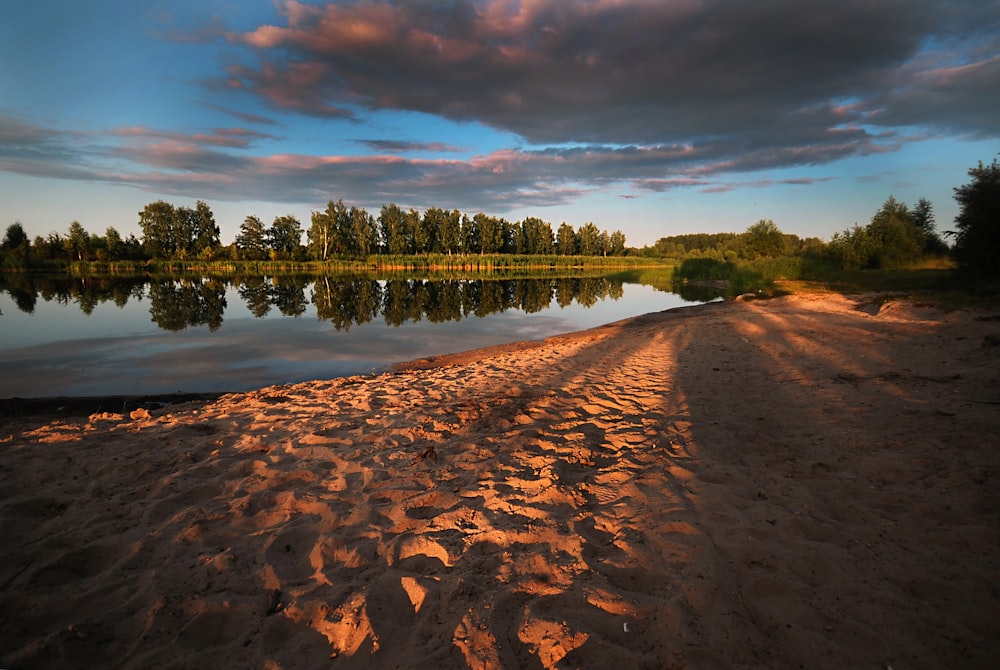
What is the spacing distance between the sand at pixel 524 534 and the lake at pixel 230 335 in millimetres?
5468

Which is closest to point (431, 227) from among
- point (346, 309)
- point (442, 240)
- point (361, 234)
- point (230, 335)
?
point (442, 240)

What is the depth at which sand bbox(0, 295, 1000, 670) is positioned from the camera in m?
2.41

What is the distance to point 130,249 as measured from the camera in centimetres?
8075

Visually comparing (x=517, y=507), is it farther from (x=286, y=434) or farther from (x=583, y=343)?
(x=583, y=343)

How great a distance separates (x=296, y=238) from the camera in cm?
10162

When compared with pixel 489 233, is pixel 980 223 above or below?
below

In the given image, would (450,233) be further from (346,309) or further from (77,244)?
(346,309)

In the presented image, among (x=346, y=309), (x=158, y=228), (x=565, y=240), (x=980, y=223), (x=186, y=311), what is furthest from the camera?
(x=565, y=240)

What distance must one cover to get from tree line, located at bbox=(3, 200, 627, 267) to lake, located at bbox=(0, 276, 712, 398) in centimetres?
6110

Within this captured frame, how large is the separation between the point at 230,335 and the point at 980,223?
29.4 m

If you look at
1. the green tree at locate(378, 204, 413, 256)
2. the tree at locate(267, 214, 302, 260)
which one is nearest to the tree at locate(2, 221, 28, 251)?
the tree at locate(267, 214, 302, 260)

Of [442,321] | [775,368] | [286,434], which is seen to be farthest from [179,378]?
[775,368]

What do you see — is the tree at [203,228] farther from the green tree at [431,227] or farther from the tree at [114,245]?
the green tree at [431,227]

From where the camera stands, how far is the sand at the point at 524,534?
2.41 m
